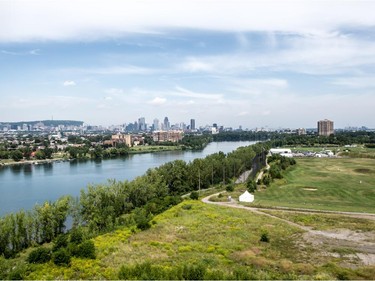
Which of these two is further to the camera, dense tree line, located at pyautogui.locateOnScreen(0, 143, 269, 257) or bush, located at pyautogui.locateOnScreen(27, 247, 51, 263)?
dense tree line, located at pyautogui.locateOnScreen(0, 143, 269, 257)

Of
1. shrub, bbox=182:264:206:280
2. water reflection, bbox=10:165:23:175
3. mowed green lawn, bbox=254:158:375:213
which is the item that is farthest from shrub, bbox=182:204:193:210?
water reflection, bbox=10:165:23:175

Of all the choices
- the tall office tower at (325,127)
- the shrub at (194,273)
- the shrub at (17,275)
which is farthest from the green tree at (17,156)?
the tall office tower at (325,127)

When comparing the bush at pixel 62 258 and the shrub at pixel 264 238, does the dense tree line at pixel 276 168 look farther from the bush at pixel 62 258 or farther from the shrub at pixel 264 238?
the bush at pixel 62 258

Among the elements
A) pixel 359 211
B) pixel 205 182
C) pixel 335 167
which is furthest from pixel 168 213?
pixel 335 167

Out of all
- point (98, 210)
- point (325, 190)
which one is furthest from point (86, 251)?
point (325, 190)

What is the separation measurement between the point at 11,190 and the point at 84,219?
25231 millimetres

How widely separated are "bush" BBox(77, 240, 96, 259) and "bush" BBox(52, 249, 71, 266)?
76 centimetres

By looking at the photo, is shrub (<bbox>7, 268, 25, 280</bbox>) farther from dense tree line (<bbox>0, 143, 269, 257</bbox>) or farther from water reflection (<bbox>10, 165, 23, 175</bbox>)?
water reflection (<bbox>10, 165, 23, 175</bbox>)

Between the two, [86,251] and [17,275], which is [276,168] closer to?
[86,251]

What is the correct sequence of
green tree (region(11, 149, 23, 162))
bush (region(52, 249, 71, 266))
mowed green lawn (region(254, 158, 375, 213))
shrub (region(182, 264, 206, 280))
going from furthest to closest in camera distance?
green tree (region(11, 149, 23, 162))
mowed green lawn (region(254, 158, 375, 213))
bush (region(52, 249, 71, 266))
shrub (region(182, 264, 206, 280))

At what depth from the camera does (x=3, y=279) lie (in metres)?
15.4

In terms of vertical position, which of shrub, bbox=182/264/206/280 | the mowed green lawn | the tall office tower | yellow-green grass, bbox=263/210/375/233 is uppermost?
the tall office tower

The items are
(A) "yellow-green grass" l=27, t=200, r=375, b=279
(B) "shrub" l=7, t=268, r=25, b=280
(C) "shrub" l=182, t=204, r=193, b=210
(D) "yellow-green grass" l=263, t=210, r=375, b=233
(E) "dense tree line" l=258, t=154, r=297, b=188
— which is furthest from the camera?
(E) "dense tree line" l=258, t=154, r=297, b=188

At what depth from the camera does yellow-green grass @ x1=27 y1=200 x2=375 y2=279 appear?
16.5 m
